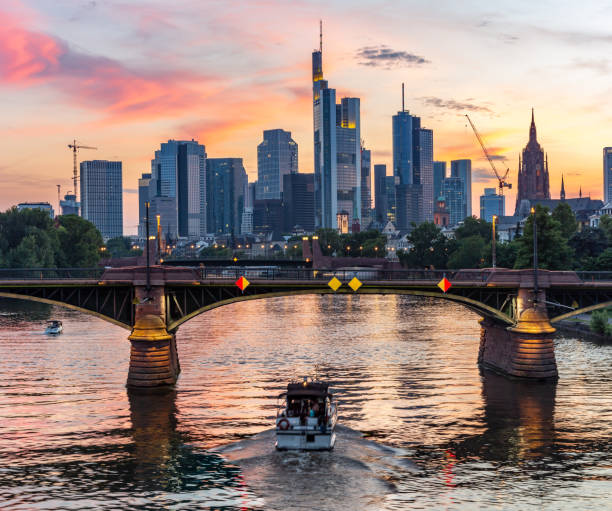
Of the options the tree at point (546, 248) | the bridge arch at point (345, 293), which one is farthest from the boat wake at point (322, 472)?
the tree at point (546, 248)

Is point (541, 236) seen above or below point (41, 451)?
above

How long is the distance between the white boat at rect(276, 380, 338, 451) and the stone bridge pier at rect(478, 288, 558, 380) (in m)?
27.9

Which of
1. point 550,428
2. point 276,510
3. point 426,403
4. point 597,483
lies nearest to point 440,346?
point 426,403

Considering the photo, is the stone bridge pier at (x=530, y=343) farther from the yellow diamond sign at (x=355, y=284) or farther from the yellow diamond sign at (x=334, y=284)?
the yellow diamond sign at (x=334, y=284)

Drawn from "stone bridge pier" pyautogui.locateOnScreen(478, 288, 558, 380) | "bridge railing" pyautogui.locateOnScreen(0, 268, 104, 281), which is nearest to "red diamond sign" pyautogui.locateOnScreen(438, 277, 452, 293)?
"stone bridge pier" pyautogui.locateOnScreen(478, 288, 558, 380)

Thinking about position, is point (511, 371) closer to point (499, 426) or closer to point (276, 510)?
point (499, 426)

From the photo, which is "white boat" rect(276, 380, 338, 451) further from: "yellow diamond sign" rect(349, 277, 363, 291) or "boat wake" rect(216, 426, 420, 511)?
"yellow diamond sign" rect(349, 277, 363, 291)

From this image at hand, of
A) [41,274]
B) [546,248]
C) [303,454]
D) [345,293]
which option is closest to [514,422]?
[303,454]

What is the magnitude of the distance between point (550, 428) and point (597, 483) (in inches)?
489

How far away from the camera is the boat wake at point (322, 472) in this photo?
44.8 metres

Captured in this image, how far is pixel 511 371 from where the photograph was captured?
78.5 meters

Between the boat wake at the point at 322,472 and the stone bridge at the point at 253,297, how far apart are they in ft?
75.6

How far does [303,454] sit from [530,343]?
33.8 metres

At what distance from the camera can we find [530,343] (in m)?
78.1
